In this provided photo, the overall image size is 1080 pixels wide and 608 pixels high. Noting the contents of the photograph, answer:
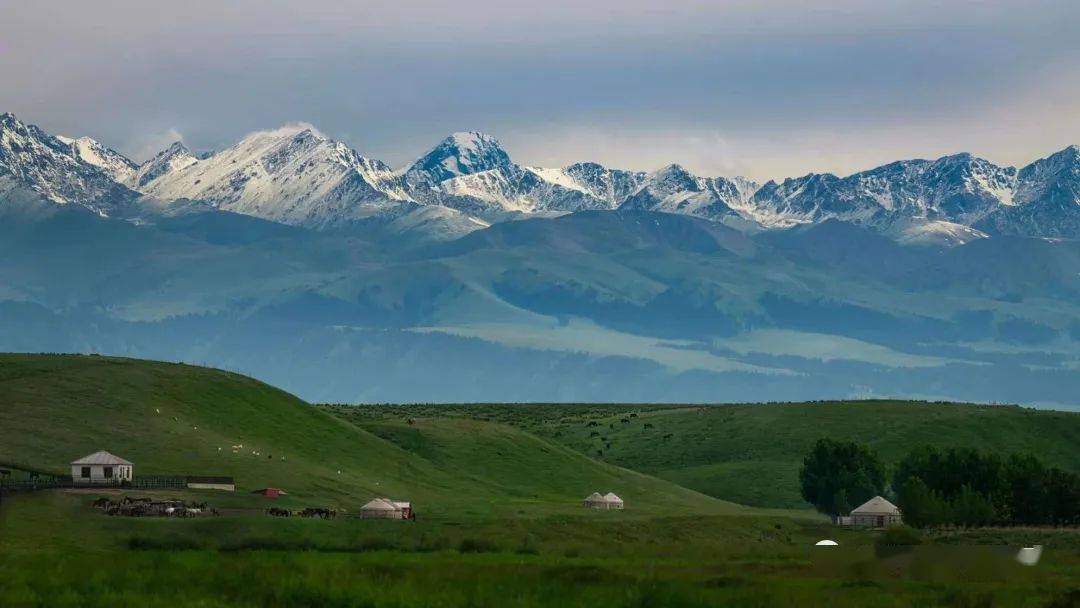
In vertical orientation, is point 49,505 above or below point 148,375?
below

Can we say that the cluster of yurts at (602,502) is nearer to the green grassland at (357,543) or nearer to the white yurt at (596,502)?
the white yurt at (596,502)

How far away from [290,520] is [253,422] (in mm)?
67473

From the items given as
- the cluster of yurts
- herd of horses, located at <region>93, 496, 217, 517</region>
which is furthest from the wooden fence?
the cluster of yurts

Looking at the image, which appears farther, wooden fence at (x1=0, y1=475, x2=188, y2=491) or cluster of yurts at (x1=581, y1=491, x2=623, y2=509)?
cluster of yurts at (x1=581, y1=491, x2=623, y2=509)

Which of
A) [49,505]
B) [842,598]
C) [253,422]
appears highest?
A: [253,422]

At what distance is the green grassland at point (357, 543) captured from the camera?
81562 mm

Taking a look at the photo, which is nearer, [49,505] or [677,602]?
[677,602]

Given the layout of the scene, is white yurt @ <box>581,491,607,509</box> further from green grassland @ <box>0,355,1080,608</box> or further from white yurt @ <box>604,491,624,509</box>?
green grassland @ <box>0,355,1080,608</box>

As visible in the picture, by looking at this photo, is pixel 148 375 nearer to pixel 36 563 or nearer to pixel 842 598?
pixel 36 563

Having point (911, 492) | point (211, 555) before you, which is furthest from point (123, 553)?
point (911, 492)

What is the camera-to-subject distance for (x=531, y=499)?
7554 inches

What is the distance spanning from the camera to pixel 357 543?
387 feet

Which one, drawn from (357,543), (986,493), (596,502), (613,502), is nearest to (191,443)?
(596,502)

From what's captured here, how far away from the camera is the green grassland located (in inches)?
3211
